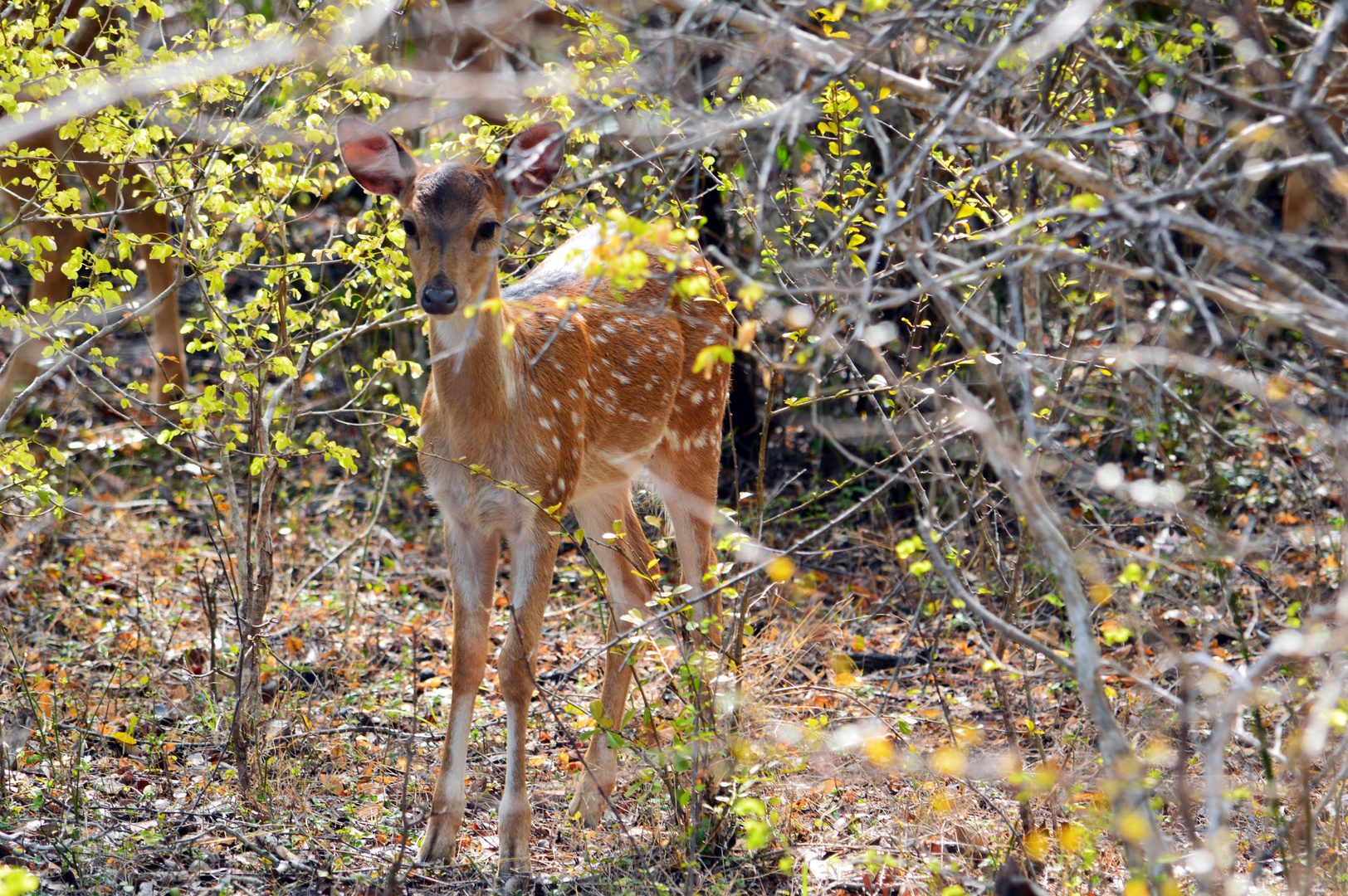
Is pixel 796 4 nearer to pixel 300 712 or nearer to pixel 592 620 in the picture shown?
pixel 300 712

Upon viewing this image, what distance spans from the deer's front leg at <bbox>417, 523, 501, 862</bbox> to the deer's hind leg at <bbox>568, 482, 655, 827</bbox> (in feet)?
1.38

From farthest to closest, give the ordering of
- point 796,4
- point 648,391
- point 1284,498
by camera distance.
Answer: point 1284,498 < point 648,391 < point 796,4

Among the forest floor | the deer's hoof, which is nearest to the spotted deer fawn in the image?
the deer's hoof

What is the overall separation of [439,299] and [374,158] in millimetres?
723

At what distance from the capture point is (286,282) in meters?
4.52

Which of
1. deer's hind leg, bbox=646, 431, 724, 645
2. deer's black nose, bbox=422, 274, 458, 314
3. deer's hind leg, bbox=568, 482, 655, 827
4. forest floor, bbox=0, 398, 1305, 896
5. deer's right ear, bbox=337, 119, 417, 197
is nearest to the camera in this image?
forest floor, bbox=0, 398, 1305, 896

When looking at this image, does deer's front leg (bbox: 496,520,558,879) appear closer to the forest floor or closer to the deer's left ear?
the forest floor

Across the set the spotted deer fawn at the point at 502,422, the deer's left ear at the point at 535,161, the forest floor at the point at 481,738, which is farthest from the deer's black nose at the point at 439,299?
the forest floor at the point at 481,738

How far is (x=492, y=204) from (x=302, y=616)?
2569mm

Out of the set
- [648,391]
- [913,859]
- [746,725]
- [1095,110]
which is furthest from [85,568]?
[1095,110]

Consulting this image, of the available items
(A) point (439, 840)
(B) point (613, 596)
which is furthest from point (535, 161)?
(A) point (439, 840)

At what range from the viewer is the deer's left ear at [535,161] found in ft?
13.7

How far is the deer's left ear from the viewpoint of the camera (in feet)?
13.7

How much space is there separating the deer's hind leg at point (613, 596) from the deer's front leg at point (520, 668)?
0.75 ft
